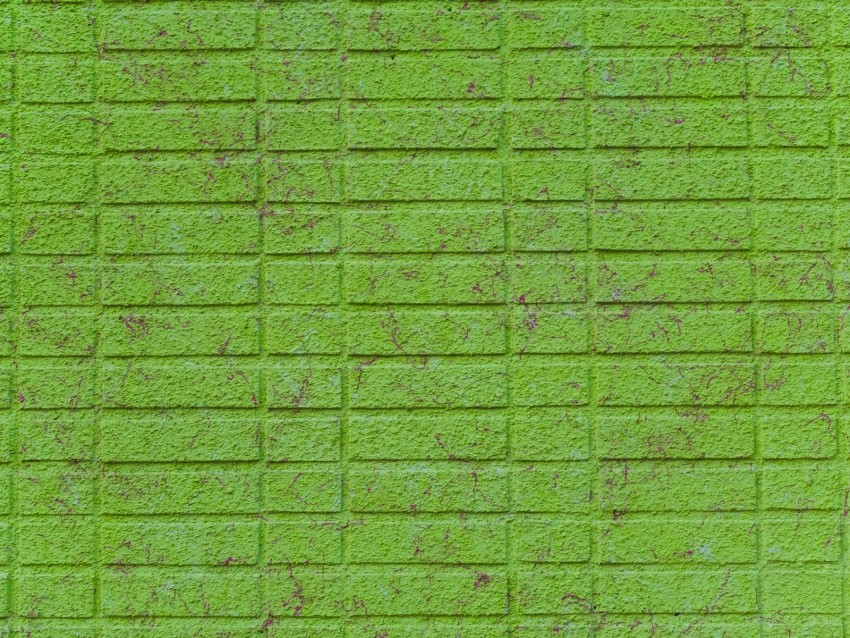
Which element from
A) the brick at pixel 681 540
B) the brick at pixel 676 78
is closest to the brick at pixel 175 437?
the brick at pixel 681 540

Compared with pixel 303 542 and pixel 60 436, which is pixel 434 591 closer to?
pixel 303 542

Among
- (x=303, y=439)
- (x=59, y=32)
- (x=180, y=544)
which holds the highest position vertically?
(x=59, y=32)

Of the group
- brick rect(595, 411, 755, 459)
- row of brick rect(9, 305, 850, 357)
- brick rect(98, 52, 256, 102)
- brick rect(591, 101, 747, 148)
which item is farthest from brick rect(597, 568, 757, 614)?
brick rect(98, 52, 256, 102)

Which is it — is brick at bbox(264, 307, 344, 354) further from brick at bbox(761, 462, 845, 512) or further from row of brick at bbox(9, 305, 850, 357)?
brick at bbox(761, 462, 845, 512)

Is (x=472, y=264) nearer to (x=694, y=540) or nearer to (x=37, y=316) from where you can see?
(x=694, y=540)

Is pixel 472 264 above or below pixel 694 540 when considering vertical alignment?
above

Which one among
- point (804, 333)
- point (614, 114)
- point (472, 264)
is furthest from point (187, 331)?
point (804, 333)

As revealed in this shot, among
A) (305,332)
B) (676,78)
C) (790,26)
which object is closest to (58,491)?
(305,332)
